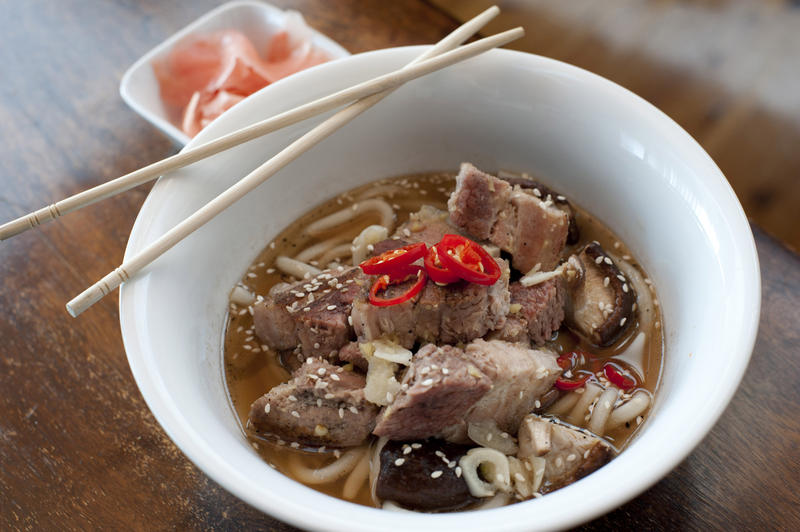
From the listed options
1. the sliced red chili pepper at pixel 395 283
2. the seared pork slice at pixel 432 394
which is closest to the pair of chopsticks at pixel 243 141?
the sliced red chili pepper at pixel 395 283

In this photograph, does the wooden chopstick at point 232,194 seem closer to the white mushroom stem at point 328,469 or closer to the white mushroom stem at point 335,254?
the white mushroom stem at point 335,254

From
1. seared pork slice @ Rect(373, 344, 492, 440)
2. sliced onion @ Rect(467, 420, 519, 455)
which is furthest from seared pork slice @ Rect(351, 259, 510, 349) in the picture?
sliced onion @ Rect(467, 420, 519, 455)

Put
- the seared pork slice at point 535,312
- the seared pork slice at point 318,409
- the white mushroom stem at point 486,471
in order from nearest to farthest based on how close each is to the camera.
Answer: the white mushroom stem at point 486,471
the seared pork slice at point 318,409
the seared pork slice at point 535,312

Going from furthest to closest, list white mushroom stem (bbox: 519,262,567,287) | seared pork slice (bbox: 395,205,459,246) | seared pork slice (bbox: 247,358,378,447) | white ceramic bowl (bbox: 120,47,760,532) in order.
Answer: seared pork slice (bbox: 395,205,459,246) < white mushroom stem (bbox: 519,262,567,287) < seared pork slice (bbox: 247,358,378,447) < white ceramic bowl (bbox: 120,47,760,532)

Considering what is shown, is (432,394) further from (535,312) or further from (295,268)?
(295,268)

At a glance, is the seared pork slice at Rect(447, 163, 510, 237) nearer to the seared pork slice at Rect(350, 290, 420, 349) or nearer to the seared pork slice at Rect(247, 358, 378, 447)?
the seared pork slice at Rect(350, 290, 420, 349)

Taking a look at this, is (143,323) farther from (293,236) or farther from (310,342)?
(293,236)

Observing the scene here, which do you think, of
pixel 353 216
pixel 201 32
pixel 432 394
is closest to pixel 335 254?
pixel 353 216
